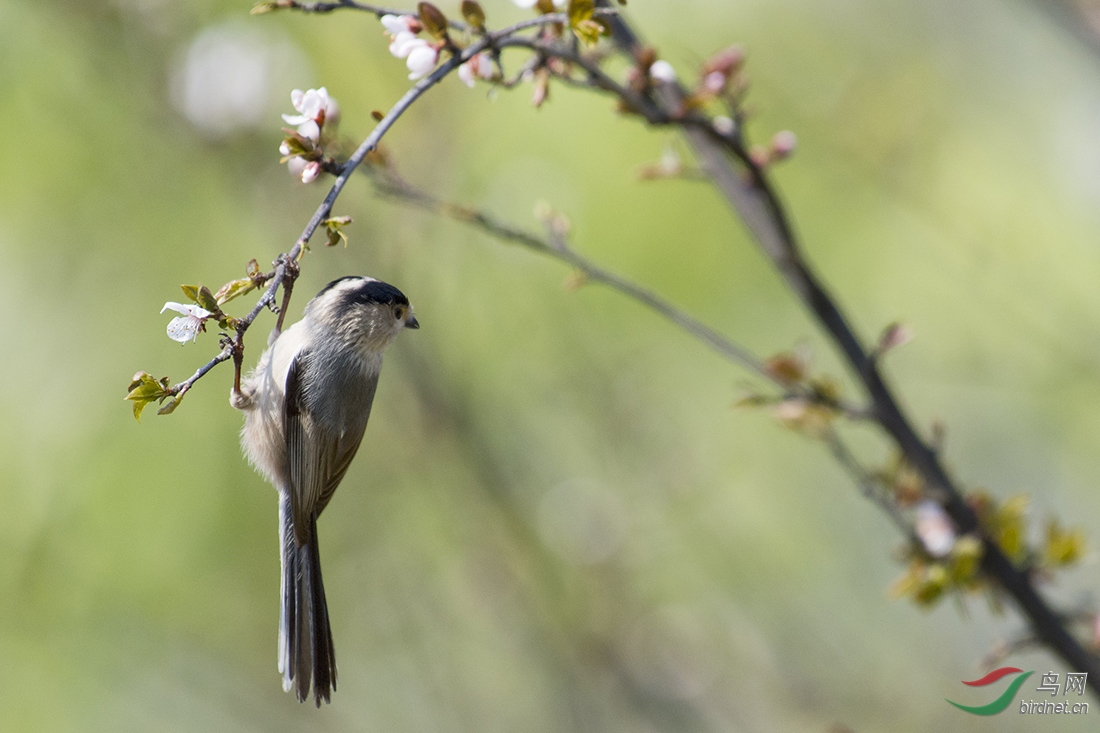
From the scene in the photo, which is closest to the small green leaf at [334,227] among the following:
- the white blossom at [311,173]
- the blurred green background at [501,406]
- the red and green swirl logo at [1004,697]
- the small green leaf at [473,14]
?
the white blossom at [311,173]

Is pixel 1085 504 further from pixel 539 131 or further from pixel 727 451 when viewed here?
pixel 539 131

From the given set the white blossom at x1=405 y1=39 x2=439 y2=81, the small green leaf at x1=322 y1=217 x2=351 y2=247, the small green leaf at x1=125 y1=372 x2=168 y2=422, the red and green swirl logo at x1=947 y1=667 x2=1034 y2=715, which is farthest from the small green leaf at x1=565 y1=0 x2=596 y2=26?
the red and green swirl logo at x1=947 y1=667 x2=1034 y2=715

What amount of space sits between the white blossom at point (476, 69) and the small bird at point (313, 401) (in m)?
0.57

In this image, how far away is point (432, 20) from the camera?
1806 mm

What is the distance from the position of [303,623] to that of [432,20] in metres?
1.33

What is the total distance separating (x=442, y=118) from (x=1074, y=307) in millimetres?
3750

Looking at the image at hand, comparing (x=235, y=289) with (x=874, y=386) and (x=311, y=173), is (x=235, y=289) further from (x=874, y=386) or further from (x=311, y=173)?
(x=874, y=386)

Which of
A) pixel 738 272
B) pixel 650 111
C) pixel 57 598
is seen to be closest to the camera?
pixel 650 111

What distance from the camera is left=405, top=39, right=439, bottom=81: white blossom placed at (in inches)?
72.0

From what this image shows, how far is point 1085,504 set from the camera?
598 centimetres

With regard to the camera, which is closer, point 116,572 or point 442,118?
point 442,118

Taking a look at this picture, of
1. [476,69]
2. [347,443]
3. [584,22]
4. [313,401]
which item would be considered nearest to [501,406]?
[347,443]

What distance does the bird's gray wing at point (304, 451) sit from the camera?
2.31 meters

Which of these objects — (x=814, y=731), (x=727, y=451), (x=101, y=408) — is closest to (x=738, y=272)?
(x=727, y=451)
